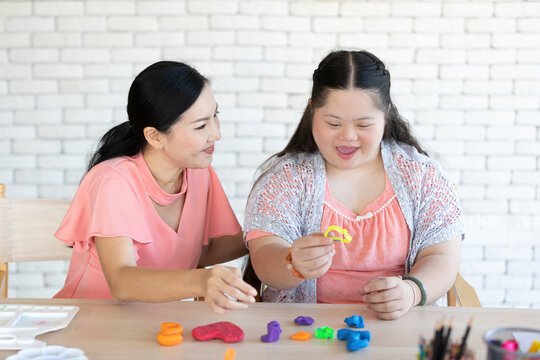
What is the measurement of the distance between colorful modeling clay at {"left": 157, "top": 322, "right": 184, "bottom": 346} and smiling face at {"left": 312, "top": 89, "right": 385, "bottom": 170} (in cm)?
70

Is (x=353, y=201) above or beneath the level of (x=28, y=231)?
above

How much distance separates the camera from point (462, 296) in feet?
5.40

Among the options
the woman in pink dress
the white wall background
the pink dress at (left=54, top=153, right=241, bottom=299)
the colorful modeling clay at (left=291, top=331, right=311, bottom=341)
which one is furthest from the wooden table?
the white wall background

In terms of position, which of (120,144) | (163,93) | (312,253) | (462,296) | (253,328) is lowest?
(462,296)

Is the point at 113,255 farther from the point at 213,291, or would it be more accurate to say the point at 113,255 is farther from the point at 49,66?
the point at 49,66

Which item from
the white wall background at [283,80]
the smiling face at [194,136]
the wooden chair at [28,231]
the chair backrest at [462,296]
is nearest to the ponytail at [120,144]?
the smiling face at [194,136]

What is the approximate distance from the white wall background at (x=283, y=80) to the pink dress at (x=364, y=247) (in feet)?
4.02

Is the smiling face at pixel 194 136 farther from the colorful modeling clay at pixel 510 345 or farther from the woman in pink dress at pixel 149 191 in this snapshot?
the colorful modeling clay at pixel 510 345

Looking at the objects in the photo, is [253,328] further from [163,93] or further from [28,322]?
[163,93]

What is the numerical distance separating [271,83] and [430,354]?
215 centimetres

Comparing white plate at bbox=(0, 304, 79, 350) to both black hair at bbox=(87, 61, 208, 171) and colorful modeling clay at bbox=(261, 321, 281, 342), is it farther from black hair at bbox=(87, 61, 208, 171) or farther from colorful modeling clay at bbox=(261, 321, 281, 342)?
black hair at bbox=(87, 61, 208, 171)

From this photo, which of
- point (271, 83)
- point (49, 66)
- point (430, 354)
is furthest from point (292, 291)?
point (49, 66)

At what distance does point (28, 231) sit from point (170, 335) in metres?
0.95

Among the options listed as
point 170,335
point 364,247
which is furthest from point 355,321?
point 364,247
